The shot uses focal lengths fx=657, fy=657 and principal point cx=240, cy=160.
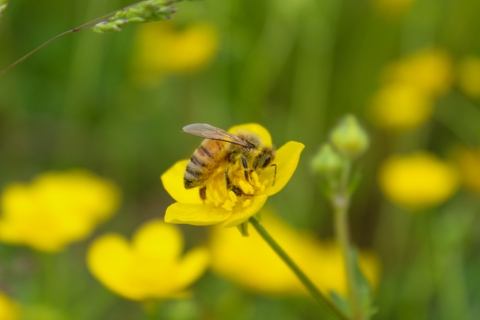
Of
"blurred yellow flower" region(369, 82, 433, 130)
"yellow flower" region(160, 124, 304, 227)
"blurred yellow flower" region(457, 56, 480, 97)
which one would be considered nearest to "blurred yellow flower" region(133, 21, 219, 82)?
"blurred yellow flower" region(369, 82, 433, 130)

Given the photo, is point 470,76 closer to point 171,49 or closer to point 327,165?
point 171,49

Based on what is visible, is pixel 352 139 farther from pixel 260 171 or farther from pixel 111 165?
pixel 111 165

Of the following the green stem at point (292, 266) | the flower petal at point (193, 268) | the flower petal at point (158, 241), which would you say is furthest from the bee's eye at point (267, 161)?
the flower petal at point (158, 241)

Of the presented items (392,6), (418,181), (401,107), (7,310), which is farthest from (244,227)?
(392,6)

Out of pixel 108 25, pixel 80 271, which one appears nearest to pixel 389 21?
pixel 80 271

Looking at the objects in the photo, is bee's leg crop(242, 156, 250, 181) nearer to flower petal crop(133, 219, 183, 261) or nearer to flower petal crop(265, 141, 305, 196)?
flower petal crop(265, 141, 305, 196)

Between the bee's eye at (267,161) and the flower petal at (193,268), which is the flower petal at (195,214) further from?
the flower petal at (193,268)

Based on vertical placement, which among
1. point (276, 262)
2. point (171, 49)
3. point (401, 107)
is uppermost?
point (171, 49)
